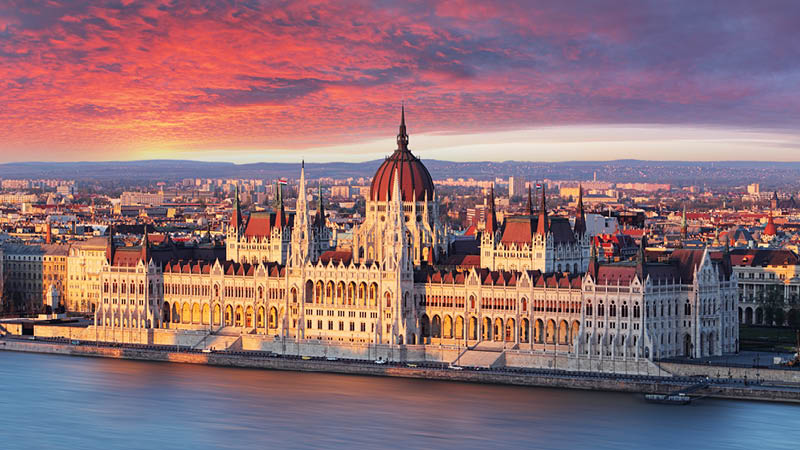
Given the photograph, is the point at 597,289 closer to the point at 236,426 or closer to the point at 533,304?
the point at 533,304

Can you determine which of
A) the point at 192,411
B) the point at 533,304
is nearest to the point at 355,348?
the point at 533,304

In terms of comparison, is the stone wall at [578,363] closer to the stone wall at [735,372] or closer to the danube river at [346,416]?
the stone wall at [735,372]

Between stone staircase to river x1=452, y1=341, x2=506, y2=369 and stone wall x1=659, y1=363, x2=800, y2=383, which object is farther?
stone staircase to river x1=452, y1=341, x2=506, y2=369

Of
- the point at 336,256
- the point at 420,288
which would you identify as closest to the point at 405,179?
the point at 336,256

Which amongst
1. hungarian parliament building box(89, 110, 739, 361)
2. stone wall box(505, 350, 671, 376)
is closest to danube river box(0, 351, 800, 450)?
stone wall box(505, 350, 671, 376)

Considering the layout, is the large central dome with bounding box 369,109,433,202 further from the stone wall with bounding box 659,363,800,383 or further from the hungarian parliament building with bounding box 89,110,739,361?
the stone wall with bounding box 659,363,800,383

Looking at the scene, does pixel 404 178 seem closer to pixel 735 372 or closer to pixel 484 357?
pixel 484 357
